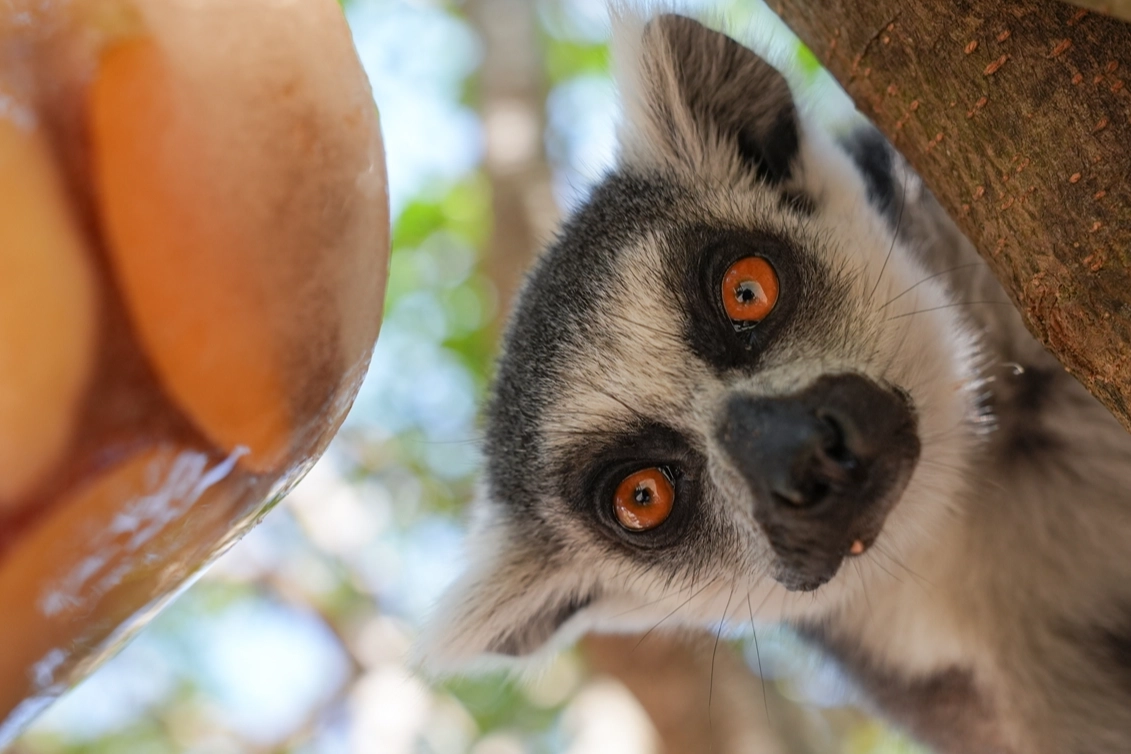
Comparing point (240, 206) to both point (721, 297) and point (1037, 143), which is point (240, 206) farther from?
point (721, 297)

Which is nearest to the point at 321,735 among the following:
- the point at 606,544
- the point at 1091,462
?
the point at 606,544

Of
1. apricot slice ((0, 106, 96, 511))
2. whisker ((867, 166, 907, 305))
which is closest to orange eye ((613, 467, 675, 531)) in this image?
whisker ((867, 166, 907, 305))

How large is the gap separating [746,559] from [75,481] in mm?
Result: 1368

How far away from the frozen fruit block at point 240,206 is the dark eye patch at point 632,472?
0.98 m

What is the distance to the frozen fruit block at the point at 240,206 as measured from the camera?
30.2 inches

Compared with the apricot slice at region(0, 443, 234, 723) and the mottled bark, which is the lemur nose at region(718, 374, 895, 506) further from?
the apricot slice at region(0, 443, 234, 723)

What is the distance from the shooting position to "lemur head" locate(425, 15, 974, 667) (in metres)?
1.60

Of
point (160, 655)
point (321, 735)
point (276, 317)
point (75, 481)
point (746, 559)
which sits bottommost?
point (160, 655)

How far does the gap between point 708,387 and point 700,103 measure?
2.25ft

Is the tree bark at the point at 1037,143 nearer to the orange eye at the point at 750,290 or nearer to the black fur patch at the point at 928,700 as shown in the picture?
the orange eye at the point at 750,290

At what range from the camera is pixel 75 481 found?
0.73 m

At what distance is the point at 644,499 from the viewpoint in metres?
1.85

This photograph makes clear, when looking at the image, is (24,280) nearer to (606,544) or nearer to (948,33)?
(948,33)

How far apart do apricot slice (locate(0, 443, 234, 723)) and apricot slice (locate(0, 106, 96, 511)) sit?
5cm
